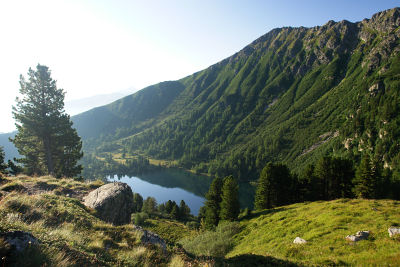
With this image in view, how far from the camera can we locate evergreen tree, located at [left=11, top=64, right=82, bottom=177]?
34.6 metres

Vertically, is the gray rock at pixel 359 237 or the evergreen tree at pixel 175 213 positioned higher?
the gray rock at pixel 359 237

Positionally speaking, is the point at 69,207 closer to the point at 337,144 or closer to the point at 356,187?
the point at 356,187

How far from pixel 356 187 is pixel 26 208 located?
212ft

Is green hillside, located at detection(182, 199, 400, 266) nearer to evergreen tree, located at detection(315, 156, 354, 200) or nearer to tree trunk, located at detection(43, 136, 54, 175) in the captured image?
evergreen tree, located at detection(315, 156, 354, 200)

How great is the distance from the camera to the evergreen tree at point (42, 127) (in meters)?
34.6

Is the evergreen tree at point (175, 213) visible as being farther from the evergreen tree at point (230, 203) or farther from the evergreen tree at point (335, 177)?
the evergreen tree at point (335, 177)

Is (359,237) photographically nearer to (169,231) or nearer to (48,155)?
(48,155)

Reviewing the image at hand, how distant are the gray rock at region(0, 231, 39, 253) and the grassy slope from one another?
0.21 m

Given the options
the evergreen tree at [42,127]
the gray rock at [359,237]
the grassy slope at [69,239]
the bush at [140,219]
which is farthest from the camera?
the bush at [140,219]

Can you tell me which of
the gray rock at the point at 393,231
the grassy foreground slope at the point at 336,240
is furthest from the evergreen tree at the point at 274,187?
the gray rock at the point at 393,231

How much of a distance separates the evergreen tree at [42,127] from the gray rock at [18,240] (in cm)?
3390

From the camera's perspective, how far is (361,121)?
16825cm

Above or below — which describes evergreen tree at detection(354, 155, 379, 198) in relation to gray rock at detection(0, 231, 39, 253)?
below

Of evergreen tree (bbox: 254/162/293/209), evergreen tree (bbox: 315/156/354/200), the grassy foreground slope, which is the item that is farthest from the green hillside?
evergreen tree (bbox: 315/156/354/200)
